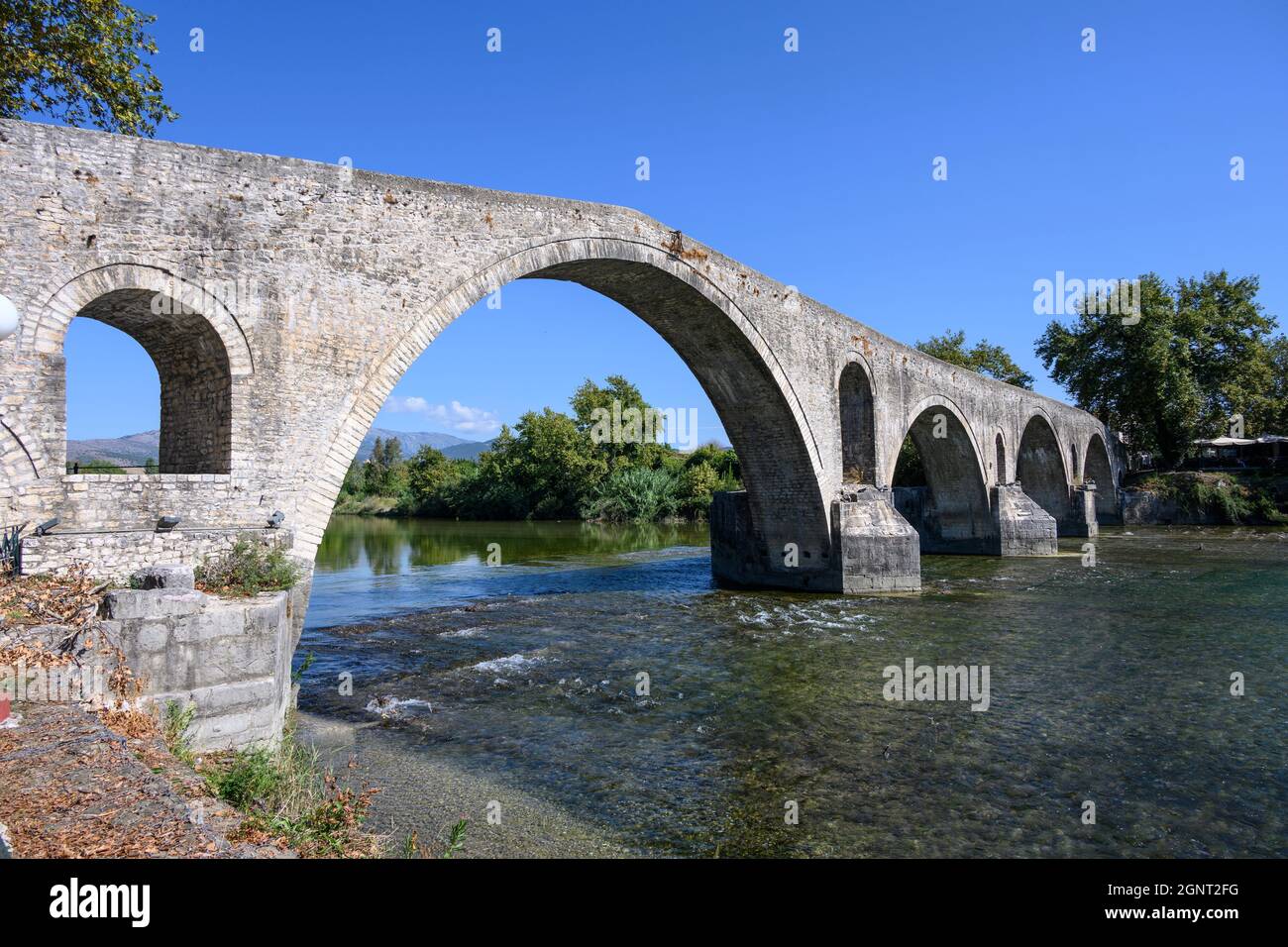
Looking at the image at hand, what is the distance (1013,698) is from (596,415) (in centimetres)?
4547

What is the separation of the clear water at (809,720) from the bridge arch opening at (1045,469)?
17689 mm

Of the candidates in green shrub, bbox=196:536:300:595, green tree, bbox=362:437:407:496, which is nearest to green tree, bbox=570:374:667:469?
green tree, bbox=362:437:407:496

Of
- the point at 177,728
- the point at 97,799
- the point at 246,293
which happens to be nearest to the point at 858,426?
the point at 246,293

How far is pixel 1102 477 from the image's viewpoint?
44.7 meters

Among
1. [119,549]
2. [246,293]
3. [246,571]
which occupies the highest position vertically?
[246,293]

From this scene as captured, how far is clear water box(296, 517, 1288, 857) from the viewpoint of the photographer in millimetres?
6293

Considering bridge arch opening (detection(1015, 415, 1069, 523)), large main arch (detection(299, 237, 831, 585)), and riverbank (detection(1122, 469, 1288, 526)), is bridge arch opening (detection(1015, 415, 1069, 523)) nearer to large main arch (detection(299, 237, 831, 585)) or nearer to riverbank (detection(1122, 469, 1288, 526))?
riverbank (detection(1122, 469, 1288, 526))

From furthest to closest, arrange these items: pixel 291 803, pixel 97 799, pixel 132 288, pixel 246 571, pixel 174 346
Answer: pixel 174 346 → pixel 132 288 → pixel 246 571 → pixel 291 803 → pixel 97 799

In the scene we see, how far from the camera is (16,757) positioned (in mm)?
4211

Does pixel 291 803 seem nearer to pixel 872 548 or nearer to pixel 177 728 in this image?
pixel 177 728

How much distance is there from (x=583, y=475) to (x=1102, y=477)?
31175 millimetres

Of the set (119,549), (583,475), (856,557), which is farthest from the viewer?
(583,475)

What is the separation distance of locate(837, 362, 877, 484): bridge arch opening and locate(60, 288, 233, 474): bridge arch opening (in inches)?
607
